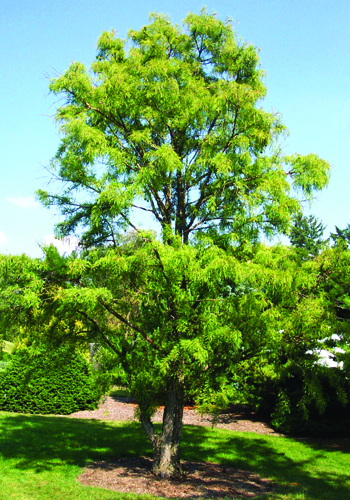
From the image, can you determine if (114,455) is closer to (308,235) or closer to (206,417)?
(206,417)

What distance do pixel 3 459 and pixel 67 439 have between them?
1.69 m

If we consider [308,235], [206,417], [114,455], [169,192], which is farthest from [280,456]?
[308,235]

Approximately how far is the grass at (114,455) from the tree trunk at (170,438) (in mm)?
954

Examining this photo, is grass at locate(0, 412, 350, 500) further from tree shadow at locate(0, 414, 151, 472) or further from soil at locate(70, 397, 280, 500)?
soil at locate(70, 397, 280, 500)

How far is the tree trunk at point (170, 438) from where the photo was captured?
21.6 ft

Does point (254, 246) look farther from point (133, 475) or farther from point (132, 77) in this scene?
point (133, 475)

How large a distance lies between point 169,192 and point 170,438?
13.4 feet

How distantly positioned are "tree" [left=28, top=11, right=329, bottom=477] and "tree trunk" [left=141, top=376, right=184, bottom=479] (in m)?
0.02

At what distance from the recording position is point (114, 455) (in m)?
8.05

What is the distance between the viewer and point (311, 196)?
6484 millimetres

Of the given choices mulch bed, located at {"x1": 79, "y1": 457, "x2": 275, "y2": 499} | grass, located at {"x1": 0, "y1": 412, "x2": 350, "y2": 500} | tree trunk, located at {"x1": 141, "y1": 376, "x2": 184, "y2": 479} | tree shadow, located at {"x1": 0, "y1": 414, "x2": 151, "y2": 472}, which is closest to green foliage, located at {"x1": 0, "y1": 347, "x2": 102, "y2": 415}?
grass, located at {"x1": 0, "y1": 412, "x2": 350, "y2": 500}

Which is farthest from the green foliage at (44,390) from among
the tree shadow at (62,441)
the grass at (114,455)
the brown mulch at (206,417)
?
the tree shadow at (62,441)

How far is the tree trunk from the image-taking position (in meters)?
6.59

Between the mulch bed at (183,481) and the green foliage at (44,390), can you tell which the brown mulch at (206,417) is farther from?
the mulch bed at (183,481)
